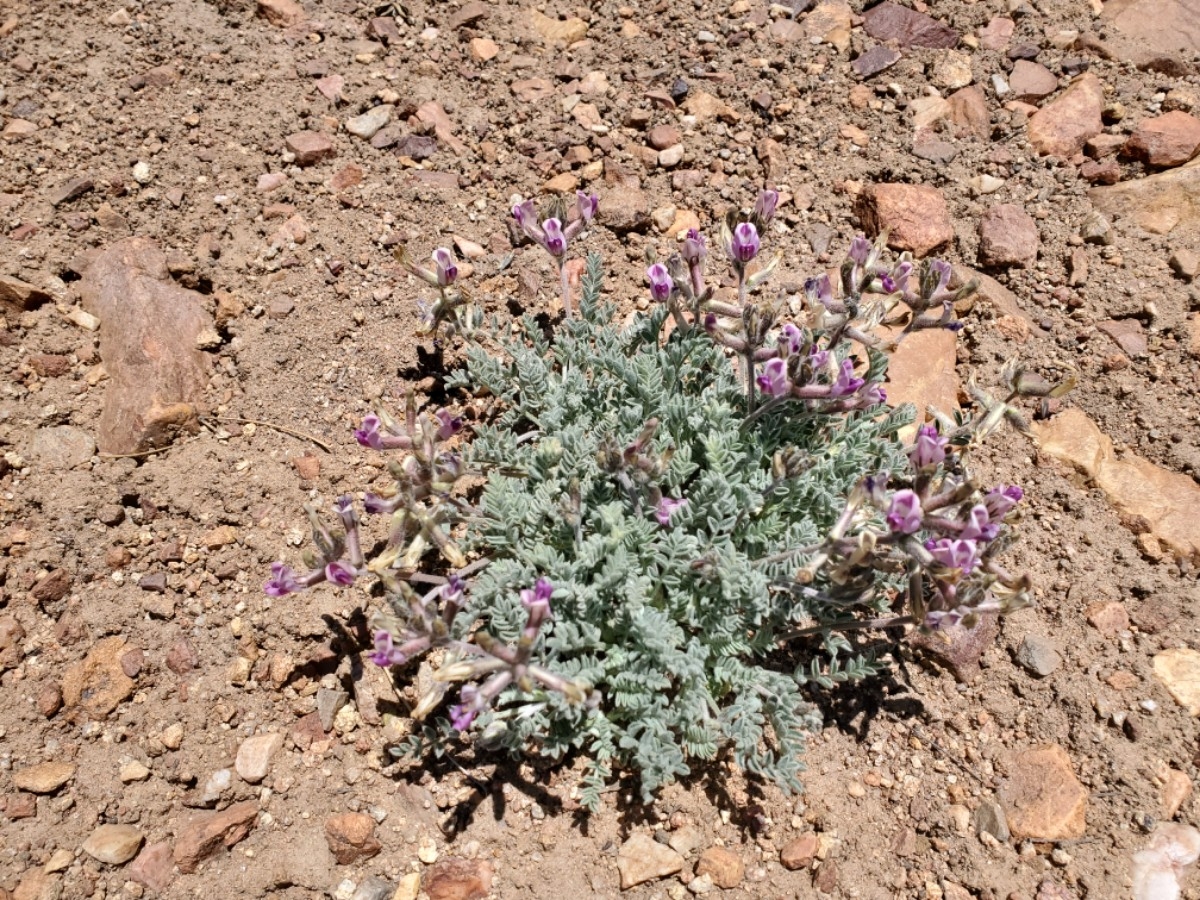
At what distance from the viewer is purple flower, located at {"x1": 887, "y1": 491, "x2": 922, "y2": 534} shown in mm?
2645

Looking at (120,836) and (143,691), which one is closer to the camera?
(120,836)

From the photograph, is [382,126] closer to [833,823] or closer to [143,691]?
[143,691]

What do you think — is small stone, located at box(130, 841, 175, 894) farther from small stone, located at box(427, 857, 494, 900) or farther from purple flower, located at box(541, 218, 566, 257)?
purple flower, located at box(541, 218, 566, 257)

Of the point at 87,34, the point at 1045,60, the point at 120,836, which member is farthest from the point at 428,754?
the point at 1045,60

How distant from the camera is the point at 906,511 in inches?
104

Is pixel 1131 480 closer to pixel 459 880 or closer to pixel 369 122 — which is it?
pixel 459 880

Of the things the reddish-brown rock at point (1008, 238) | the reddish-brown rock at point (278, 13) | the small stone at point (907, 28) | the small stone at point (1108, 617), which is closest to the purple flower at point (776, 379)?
the small stone at point (1108, 617)

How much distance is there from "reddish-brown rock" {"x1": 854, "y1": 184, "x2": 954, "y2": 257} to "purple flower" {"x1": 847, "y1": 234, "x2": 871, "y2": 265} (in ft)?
4.27

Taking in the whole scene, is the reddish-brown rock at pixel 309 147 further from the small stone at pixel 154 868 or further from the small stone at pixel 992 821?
the small stone at pixel 992 821

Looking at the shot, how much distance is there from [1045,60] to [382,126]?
148 inches

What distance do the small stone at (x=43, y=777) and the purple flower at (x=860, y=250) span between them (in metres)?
3.33

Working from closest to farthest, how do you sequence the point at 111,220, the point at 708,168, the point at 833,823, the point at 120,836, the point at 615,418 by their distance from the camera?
the point at 120,836
the point at 833,823
the point at 615,418
the point at 111,220
the point at 708,168

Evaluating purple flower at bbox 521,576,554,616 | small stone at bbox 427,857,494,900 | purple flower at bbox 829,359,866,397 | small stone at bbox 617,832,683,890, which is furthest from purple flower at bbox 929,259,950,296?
small stone at bbox 427,857,494,900

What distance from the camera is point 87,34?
16.6 feet
